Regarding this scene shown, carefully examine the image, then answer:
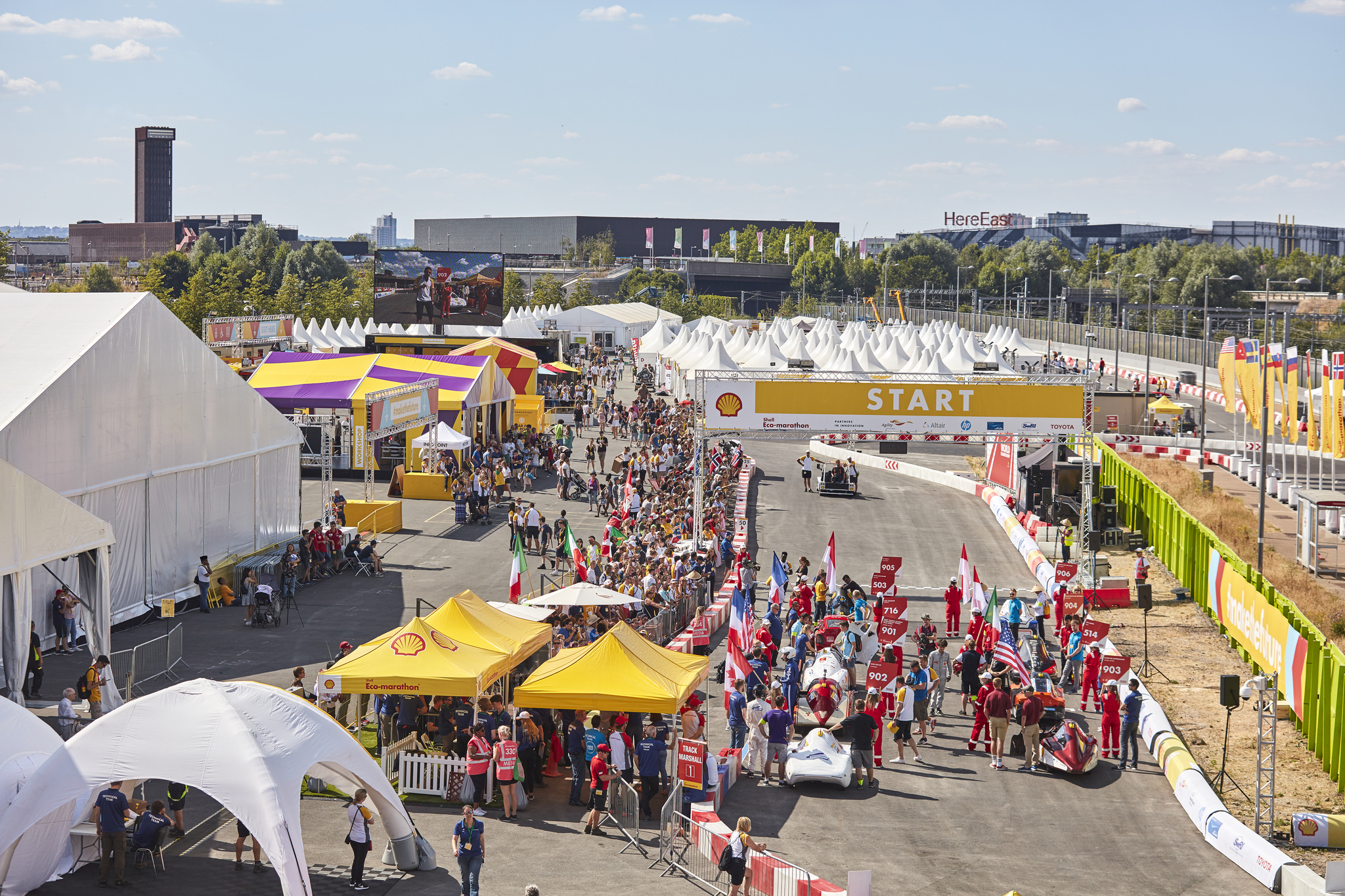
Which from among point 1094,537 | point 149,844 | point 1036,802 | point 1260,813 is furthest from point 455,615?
point 1094,537

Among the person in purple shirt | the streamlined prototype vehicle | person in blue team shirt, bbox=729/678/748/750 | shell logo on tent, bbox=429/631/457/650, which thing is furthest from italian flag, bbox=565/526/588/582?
the streamlined prototype vehicle

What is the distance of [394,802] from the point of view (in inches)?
512

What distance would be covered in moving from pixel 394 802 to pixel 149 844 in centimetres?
234

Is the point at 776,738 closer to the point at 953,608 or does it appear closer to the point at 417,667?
the point at 417,667

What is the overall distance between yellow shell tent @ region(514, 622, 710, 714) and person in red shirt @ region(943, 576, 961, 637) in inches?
350

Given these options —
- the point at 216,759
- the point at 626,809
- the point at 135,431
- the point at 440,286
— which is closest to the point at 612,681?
the point at 626,809

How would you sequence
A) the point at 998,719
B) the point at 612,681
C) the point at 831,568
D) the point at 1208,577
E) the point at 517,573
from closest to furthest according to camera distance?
the point at 612,681 → the point at 998,719 → the point at 517,573 → the point at 831,568 → the point at 1208,577

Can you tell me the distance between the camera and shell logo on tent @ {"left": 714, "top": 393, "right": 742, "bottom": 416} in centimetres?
2994

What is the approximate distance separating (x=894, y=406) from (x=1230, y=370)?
23448mm

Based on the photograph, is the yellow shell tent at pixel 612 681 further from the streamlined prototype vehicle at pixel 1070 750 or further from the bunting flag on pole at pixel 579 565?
the bunting flag on pole at pixel 579 565

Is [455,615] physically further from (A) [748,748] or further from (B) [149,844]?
(B) [149,844]

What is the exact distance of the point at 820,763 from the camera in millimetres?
15828

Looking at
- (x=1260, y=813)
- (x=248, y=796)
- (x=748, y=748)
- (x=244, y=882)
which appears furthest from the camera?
(x=748, y=748)

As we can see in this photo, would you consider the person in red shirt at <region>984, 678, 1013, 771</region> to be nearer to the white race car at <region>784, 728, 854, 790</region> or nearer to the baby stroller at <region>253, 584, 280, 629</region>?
the white race car at <region>784, 728, 854, 790</region>
